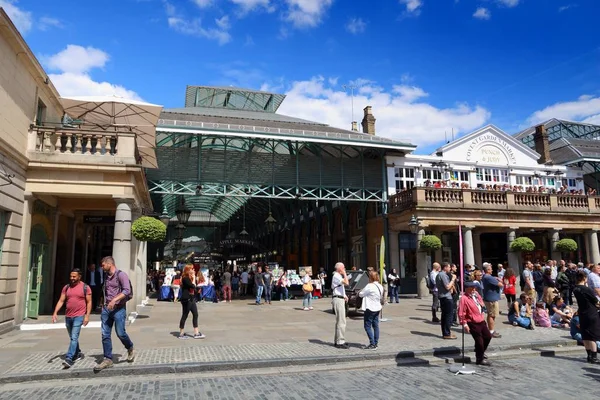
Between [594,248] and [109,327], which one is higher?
[594,248]

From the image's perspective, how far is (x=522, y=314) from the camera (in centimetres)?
1220

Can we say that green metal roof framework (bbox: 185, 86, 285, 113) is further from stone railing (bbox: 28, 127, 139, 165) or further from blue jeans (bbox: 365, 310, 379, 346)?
blue jeans (bbox: 365, 310, 379, 346)

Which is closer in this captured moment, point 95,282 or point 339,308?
point 339,308

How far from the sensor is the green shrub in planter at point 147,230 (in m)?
13.1

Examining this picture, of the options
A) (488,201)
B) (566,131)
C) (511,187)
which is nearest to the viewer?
(488,201)

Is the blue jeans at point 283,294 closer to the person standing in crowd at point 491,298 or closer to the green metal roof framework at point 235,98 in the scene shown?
the person standing in crowd at point 491,298

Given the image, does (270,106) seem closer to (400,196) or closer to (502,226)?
(400,196)

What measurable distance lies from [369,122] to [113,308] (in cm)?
2657

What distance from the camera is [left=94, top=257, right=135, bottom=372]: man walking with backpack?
7.42 meters

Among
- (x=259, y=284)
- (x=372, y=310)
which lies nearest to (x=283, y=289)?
(x=259, y=284)

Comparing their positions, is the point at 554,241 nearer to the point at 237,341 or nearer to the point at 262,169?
the point at 262,169

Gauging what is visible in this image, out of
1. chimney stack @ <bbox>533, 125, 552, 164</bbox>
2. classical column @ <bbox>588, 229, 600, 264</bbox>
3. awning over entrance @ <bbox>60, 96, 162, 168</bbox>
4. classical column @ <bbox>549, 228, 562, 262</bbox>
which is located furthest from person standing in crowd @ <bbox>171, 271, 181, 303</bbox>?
chimney stack @ <bbox>533, 125, 552, 164</bbox>

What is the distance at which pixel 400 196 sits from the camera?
925 inches

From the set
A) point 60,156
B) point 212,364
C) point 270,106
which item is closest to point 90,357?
point 212,364
